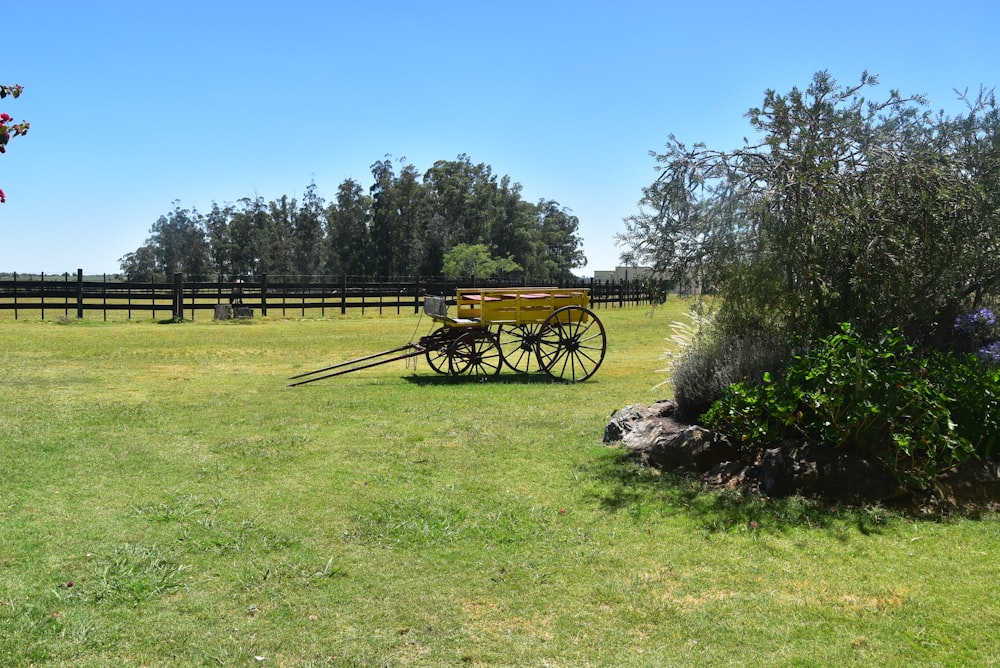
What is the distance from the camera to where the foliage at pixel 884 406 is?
538cm

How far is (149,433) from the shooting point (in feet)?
26.6

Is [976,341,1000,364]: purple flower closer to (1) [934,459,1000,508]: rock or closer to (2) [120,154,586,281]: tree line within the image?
(1) [934,459,1000,508]: rock

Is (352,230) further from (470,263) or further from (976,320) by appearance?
(976,320)

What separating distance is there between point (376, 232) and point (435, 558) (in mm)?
68053

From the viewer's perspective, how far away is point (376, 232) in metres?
71.1

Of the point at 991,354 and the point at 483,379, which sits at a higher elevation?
the point at 991,354

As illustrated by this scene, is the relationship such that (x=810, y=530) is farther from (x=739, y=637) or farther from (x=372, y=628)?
(x=372, y=628)

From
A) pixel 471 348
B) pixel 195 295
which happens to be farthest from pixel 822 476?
pixel 195 295

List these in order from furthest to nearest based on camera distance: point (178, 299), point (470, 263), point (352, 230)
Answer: point (352, 230) → point (470, 263) → point (178, 299)

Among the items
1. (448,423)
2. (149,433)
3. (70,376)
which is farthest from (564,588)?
(70,376)

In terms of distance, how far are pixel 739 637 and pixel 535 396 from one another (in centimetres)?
693

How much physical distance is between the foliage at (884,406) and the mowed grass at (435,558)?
1.68 ft

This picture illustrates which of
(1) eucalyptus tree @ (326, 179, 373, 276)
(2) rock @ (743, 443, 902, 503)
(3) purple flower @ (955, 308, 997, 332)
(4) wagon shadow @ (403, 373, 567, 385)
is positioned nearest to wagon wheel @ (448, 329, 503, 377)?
(4) wagon shadow @ (403, 373, 567, 385)

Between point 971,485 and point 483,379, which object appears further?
point 483,379
